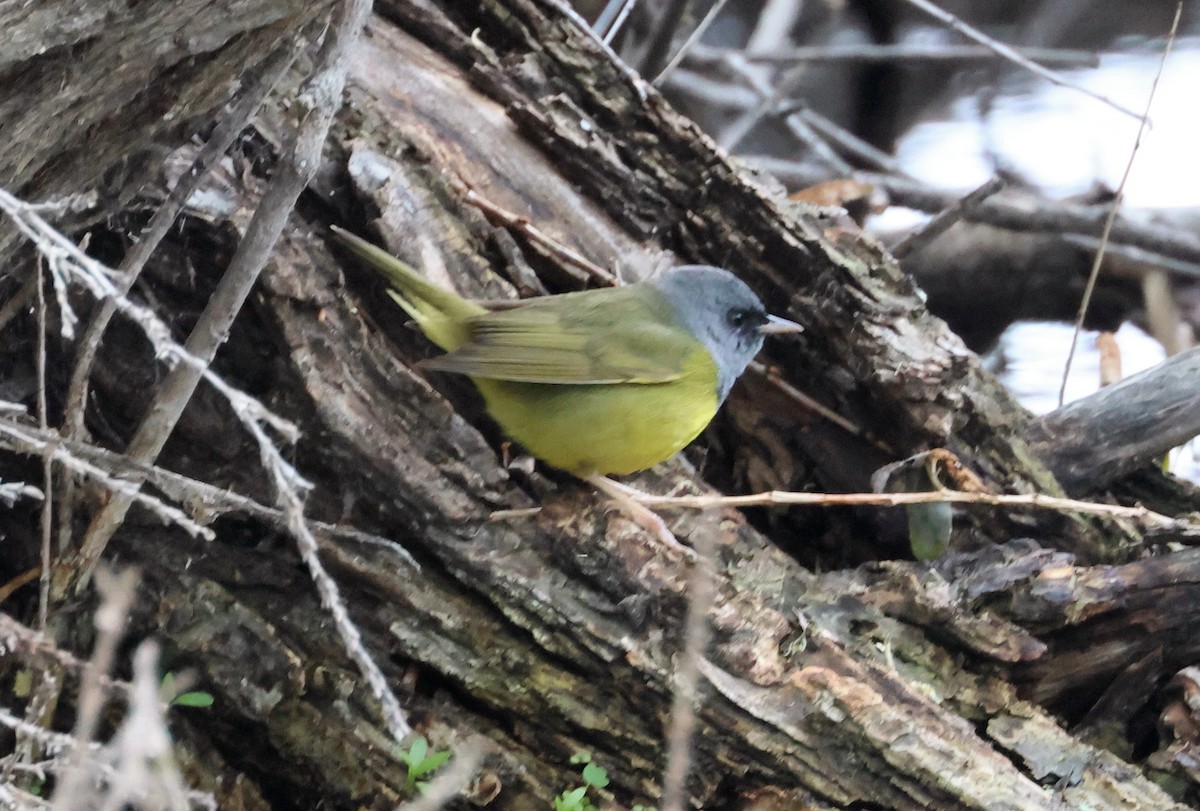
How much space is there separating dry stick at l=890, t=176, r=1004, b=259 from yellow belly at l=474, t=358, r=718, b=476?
5.11 feet

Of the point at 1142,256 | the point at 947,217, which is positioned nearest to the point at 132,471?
the point at 947,217

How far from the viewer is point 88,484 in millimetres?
2260

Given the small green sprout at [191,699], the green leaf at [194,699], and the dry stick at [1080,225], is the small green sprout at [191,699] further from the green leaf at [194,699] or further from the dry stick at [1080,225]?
the dry stick at [1080,225]

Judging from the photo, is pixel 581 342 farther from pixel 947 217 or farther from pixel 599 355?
pixel 947 217

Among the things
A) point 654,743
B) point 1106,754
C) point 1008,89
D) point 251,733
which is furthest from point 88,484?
point 1008,89

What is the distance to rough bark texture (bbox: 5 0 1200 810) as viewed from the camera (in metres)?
2.33

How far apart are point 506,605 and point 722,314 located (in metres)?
1.16

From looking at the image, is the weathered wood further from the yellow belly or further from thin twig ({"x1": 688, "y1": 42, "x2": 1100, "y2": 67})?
thin twig ({"x1": 688, "y1": 42, "x2": 1100, "y2": 67})

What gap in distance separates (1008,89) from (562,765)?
5.33 meters

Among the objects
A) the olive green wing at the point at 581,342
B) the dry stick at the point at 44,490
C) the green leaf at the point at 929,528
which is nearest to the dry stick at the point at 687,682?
the olive green wing at the point at 581,342

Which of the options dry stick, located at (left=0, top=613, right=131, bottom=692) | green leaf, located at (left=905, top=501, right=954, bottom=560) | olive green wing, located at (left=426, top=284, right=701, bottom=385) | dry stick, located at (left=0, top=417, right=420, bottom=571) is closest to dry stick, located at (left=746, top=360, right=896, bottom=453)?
green leaf, located at (left=905, top=501, right=954, bottom=560)

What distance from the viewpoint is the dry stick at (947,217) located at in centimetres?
353

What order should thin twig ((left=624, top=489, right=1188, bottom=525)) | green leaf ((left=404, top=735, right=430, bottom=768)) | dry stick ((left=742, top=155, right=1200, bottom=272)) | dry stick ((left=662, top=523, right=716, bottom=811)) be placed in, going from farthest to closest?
dry stick ((left=742, top=155, right=1200, bottom=272)) → thin twig ((left=624, top=489, right=1188, bottom=525)) → green leaf ((left=404, top=735, right=430, bottom=768)) → dry stick ((left=662, top=523, right=716, bottom=811))

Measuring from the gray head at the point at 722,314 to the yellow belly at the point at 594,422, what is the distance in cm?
26
